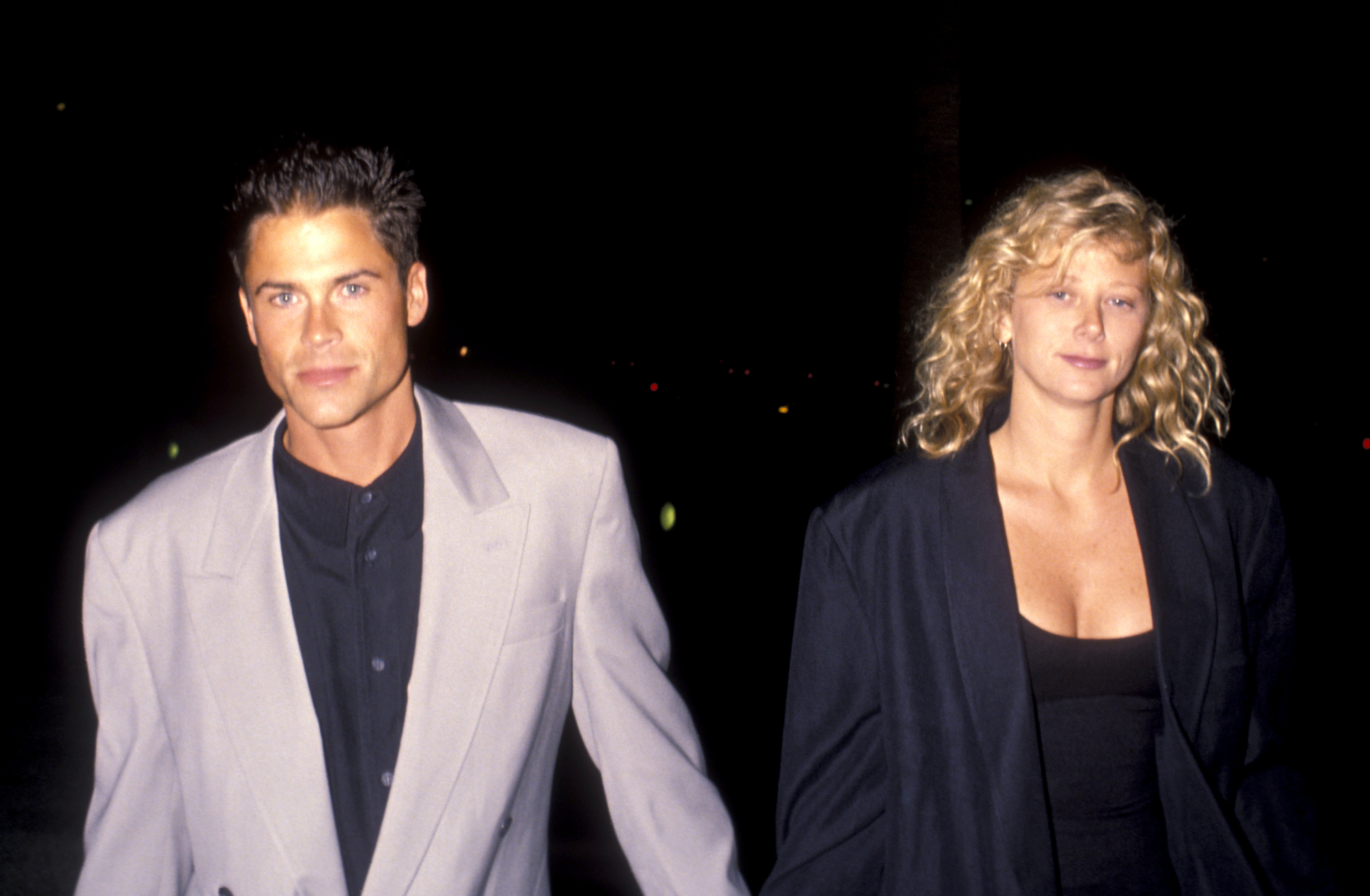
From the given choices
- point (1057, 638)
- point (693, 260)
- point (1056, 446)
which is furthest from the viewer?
point (693, 260)

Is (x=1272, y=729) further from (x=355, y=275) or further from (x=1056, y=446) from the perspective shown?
(x=355, y=275)

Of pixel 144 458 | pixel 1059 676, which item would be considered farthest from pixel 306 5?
pixel 1059 676

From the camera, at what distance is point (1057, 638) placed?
220cm

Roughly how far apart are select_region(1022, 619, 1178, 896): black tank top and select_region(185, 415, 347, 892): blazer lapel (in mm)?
1652

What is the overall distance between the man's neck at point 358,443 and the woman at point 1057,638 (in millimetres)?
1105

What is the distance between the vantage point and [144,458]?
10.1m

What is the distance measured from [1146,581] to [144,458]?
1072 centimetres

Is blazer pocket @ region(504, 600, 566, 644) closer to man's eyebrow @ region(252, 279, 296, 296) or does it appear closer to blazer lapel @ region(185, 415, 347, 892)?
blazer lapel @ region(185, 415, 347, 892)

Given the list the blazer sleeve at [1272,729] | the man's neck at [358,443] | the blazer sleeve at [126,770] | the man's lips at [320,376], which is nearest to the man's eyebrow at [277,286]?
the man's lips at [320,376]

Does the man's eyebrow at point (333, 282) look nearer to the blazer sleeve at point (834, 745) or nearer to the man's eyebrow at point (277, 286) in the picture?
the man's eyebrow at point (277, 286)

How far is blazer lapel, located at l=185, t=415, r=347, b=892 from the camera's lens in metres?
1.81

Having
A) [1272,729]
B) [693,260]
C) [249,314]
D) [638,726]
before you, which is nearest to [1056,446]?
[1272,729]

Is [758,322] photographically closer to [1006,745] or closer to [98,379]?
[98,379]

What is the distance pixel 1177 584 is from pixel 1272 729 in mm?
511
